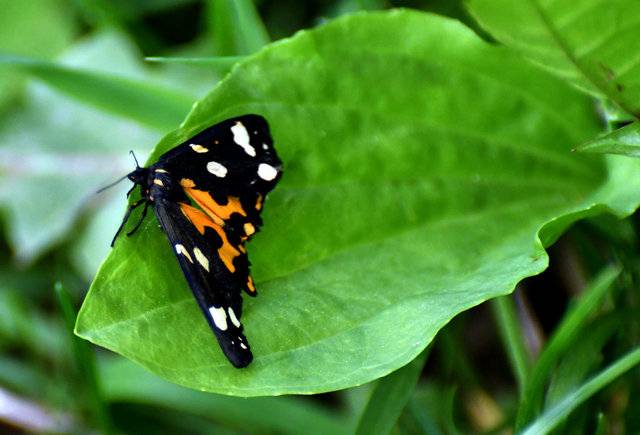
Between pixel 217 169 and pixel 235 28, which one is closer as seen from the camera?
pixel 217 169

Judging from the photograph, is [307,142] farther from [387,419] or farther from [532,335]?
[532,335]

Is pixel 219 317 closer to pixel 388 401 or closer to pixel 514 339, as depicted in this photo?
pixel 388 401

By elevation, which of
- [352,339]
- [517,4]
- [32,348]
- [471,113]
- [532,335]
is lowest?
[32,348]

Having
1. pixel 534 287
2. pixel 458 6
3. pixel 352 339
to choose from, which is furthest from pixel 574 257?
pixel 352 339

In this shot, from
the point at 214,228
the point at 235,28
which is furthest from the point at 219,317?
the point at 235,28

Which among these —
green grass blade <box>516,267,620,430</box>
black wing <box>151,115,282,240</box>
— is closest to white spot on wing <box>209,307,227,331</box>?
black wing <box>151,115,282,240</box>

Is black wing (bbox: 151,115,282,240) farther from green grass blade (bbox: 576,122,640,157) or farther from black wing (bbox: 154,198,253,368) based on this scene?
green grass blade (bbox: 576,122,640,157)
